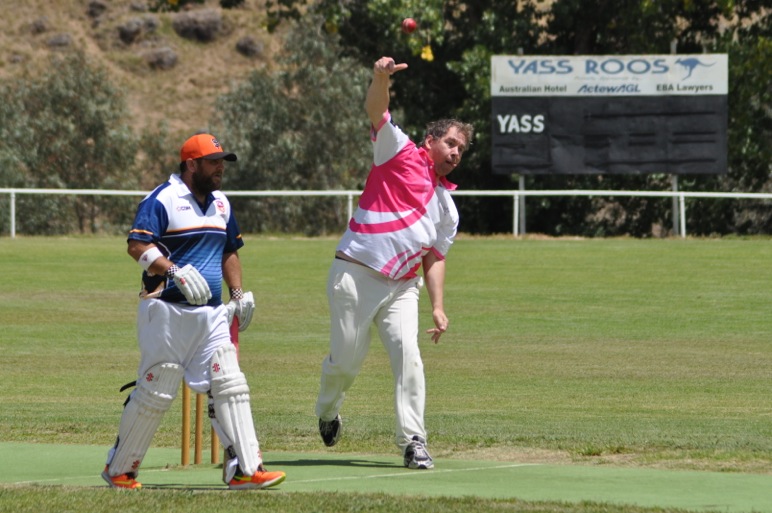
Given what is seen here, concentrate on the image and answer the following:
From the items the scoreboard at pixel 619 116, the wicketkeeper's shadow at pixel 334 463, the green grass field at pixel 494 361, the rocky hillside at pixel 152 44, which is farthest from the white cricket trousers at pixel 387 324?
the rocky hillside at pixel 152 44

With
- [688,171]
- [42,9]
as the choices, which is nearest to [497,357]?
[688,171]

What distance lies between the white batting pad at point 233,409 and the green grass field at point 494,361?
37cm

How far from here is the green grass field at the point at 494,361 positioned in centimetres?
1011

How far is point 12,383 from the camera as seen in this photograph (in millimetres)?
14820

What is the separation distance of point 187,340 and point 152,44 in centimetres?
7108

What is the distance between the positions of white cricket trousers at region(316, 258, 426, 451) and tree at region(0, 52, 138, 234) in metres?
48.1

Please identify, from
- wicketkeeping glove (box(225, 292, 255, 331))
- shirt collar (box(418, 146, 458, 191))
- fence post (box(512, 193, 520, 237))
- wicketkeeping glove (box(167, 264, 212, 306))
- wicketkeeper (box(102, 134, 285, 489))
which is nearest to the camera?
wicketkeeping glove (box(167, 264, 212, 306))

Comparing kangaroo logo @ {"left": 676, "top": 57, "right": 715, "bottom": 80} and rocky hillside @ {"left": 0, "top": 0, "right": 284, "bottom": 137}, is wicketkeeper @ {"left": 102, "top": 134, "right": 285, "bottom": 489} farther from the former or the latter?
rocky hillside @ {"left": 0, "top": 0, "right": 284, "bottom": 137}

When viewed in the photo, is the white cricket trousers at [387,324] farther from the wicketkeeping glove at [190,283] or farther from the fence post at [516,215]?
the fence post at [516,215]

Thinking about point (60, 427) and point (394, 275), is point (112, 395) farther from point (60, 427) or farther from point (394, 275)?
point (394, 275)

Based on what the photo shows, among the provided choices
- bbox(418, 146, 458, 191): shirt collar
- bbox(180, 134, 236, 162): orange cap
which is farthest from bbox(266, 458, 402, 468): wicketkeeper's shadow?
bbox(180, 134, 236, 162): orange cap

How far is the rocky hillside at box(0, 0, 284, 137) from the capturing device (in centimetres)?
7425

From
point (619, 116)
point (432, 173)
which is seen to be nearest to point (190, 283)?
point (432, 173)

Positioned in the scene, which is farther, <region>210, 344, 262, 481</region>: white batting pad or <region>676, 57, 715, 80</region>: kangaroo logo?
<region>676, 57, 715, 80</region>: kangaroo logo
